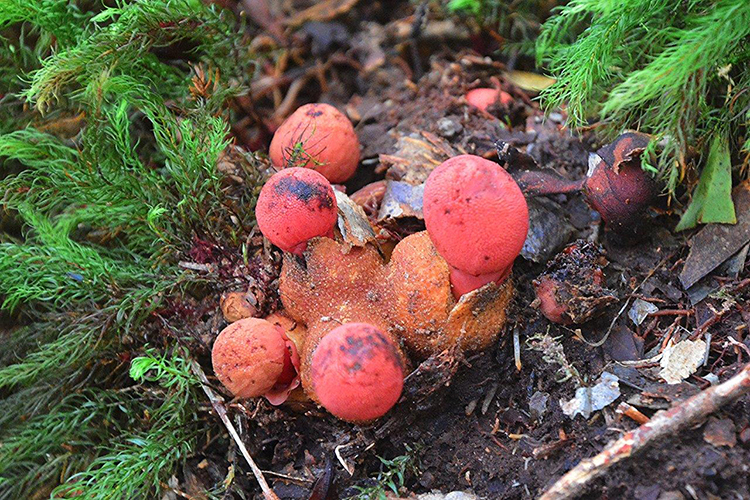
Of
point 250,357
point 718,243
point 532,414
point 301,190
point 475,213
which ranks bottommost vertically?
point 532,414

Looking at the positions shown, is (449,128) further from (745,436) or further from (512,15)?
(745,436)

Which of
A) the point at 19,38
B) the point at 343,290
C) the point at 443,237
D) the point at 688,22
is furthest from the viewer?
the point at 19,38

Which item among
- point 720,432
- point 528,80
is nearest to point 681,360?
point 720,432

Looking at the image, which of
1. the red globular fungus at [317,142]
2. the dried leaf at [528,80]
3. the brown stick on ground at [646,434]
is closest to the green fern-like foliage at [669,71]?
the dried leaf at [528,80]

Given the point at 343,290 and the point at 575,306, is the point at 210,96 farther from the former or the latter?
the point at 575,306

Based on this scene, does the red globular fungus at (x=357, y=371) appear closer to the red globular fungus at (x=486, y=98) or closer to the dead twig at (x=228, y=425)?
the dead twig at (x=228, y=425)

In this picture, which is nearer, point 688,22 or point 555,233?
point 688,22

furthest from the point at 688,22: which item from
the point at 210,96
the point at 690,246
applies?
the point at 210,96
